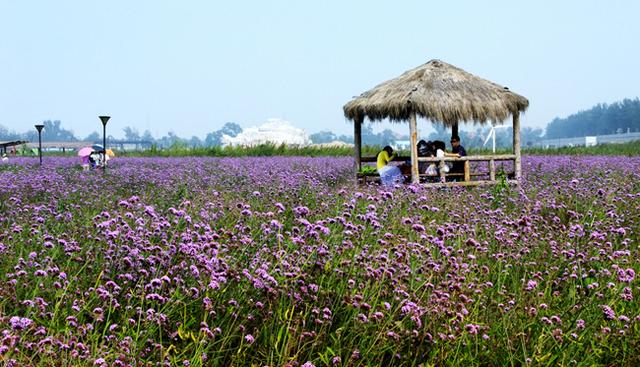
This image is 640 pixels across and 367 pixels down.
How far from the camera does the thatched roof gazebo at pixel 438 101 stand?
46.9ft

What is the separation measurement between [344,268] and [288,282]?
0.72m

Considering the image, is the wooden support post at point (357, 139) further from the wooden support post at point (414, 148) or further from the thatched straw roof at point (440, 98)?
the wooden support post at point (414, 148)

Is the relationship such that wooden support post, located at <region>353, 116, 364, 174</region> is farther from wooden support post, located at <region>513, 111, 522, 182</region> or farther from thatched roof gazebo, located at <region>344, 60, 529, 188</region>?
wooden support post, located at <region>513, 111, 522, 182</region>

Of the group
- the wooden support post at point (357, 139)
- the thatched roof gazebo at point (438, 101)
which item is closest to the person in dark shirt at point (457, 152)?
the thatched roof gazebo at point (438, 101)

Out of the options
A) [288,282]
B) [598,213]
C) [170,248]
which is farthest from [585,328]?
[598,213]

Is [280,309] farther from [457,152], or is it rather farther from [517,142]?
[517,142]

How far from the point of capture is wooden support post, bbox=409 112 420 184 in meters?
13.8

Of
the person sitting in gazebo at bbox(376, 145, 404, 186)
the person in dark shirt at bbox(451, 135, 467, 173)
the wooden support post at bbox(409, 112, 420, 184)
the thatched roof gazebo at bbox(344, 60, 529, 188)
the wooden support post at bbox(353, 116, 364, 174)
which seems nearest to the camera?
the wooden support post at bbox(409, 112, 420, 184)

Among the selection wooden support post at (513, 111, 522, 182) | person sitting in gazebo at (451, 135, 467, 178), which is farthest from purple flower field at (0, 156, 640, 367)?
wooden support post at (513, 111, 522, 182)

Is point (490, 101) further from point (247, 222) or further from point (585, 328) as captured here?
point (585, 328)

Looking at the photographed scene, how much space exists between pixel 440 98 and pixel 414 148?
1306 millimetres

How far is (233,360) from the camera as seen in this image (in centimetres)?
365

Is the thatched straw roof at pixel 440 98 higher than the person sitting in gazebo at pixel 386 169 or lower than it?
higher

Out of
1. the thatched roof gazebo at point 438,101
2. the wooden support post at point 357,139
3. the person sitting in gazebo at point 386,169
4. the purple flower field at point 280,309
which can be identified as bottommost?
the purple flower field at point 280,309
